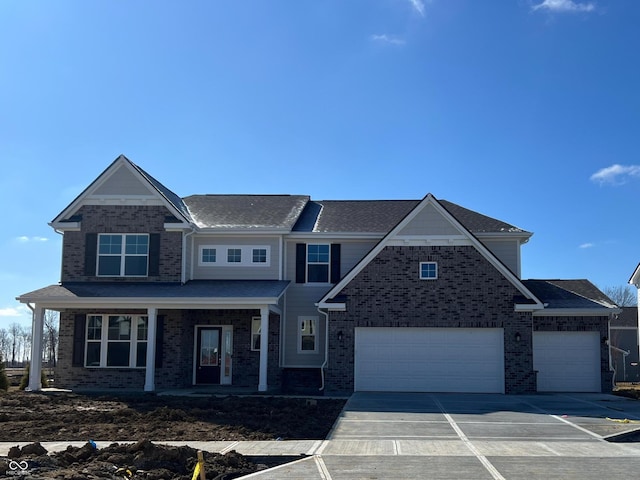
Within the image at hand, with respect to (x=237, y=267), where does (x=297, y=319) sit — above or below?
below

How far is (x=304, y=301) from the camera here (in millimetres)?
25406

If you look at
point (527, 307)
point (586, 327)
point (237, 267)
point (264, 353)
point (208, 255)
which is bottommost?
point (264, 353)

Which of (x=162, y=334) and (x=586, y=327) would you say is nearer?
(x=586, y=327)

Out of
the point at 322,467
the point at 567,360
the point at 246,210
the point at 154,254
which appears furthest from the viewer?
the point at 246,210

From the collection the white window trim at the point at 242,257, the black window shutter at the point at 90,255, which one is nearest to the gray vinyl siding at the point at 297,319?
the white window trim at the point at 242,257

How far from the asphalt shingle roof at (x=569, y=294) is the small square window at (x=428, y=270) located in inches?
152

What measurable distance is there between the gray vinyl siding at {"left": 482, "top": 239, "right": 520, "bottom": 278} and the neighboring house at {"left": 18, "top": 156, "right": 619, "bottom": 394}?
0.04m

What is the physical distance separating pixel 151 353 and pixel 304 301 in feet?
18.8

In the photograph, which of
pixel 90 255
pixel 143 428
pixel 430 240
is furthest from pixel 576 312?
pixel 90 255

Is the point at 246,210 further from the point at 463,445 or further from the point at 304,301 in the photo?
the point at 463,445

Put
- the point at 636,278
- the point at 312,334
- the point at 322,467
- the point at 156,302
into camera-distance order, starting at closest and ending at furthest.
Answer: the point at 322,467, the point at 156,302, the point at 312,334, the point at 636,278

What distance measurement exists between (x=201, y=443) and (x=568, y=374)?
50.6 ft

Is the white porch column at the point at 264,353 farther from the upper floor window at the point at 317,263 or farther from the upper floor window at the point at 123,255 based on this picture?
the upper floor window at the point at 123,255

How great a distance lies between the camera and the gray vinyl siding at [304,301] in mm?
25172
